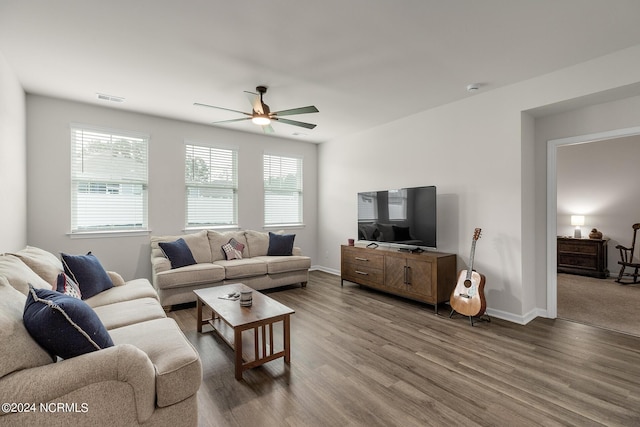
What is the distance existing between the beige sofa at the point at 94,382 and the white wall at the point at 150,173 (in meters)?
2.71

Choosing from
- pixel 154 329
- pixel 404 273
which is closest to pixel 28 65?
pixel 154 329

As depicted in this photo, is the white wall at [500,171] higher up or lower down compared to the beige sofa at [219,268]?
higher up

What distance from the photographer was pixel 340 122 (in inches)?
198

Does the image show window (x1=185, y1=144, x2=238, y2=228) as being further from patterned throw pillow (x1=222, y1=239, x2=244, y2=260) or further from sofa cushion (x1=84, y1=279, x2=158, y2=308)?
sofa cushion (x1=84, y1=279, x2=158, y2=308)

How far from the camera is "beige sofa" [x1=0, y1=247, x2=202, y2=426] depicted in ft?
4.01

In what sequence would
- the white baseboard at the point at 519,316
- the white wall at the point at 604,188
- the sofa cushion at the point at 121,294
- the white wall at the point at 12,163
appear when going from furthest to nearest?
the white wall at the point at 604,188
the white baseboard at the point at 519,316
the white wall at the point at 12,163
the sofa cushion at the point at 121,294

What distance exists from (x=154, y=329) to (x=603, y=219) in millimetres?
7789

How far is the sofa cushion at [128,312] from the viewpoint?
2.26m

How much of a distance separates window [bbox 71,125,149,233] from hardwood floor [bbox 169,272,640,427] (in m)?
2.03

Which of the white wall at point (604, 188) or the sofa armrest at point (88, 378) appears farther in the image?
the white wall at point (604, 188)

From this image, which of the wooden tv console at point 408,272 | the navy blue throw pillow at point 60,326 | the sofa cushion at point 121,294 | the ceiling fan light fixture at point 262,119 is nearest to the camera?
the navy blue throw pillow at point 60,326

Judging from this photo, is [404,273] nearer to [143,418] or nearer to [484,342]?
[484,342]

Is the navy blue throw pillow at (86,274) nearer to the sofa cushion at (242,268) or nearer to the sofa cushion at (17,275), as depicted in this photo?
the sofa cushion at (17,275)

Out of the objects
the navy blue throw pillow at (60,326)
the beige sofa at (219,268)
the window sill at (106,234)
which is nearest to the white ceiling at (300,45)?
the window sill at (106,234)
